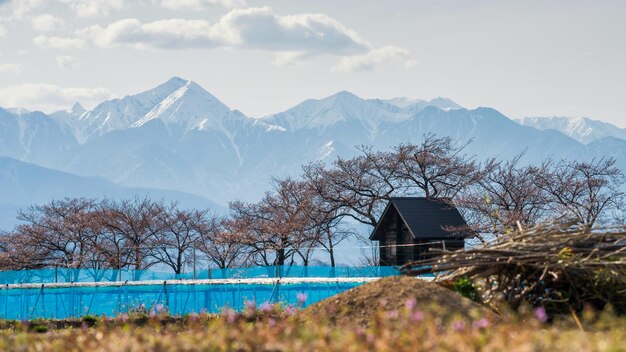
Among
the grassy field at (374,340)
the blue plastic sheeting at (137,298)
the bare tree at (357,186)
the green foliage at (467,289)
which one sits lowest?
the grassy field at (374,340)

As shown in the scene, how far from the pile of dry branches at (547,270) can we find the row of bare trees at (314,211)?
3140 centimetres

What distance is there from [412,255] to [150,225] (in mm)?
17575

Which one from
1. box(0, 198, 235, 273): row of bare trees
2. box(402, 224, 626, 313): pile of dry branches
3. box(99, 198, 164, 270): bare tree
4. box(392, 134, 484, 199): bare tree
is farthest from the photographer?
box(99, 198, 164, 270): bare tree

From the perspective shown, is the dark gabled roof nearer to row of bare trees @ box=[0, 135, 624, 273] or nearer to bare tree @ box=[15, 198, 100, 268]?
row of bare trees @ box=[0, 135, 624, 273]

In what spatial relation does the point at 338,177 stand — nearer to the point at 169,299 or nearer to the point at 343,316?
the point at 169,299

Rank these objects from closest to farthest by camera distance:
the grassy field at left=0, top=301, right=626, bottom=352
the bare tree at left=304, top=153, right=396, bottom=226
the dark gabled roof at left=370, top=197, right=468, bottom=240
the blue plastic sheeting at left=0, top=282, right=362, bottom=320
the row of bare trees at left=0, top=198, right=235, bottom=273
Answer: the grassy field at left=0, top=301, right=626, bottom=352 → the blue plastic sheeting at left=0, top=282, right=362, bottom=320 → the dark gabled roof at left=370, top=197, right=468, bottom=240 → the bare tree at left=304, top=153, right=396, bottom=226 → the row of bare trees at left=0, top=198, right=235, bottom=273

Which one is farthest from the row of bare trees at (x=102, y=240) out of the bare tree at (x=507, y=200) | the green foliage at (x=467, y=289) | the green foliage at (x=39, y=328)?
the green foliage at (x=467, y=289)

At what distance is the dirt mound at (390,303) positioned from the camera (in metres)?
13.3

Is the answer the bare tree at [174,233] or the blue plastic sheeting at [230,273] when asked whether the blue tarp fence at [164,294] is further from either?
the bare tree at [174,233]

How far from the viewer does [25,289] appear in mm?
34969

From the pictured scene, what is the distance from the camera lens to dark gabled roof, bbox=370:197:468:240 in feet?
153

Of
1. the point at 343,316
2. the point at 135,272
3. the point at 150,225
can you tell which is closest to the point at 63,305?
the point at 135,272

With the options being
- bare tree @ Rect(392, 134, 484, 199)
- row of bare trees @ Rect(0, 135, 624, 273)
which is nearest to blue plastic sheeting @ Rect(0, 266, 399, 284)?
row of bare trees @ Rect(0, 135, 624, 273)

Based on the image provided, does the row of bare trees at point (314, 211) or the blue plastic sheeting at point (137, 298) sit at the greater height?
the row of bare trees at point (314, 211)
